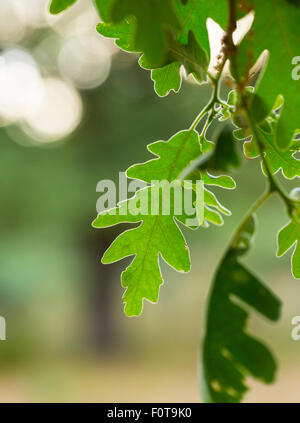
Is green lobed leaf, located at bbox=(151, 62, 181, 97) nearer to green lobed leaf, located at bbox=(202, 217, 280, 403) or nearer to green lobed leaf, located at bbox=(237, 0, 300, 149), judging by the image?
green lobed leaf, located at bbox=(237, 0, 300, 149)

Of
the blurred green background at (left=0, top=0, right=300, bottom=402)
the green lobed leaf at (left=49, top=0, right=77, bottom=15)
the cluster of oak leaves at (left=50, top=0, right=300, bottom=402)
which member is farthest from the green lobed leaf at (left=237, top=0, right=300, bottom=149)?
the blurred green background at (left=0, top=0, right=300, bottom=402)

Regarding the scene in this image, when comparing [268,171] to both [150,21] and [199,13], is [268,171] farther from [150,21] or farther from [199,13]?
[199,13]

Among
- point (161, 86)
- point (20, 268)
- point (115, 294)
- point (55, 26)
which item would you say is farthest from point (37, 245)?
point (161, 86)

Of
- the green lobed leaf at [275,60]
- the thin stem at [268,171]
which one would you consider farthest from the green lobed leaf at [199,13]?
the thin stem at [268,171]

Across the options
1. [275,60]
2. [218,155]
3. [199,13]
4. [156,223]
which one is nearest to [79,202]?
[156,223]

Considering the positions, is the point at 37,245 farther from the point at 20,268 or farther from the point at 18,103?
the point at 18,103

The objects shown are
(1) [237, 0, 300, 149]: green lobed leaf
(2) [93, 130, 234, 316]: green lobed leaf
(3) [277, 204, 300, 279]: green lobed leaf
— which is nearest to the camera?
(1) [237, 0, 300, 149]: green lobed leaf
